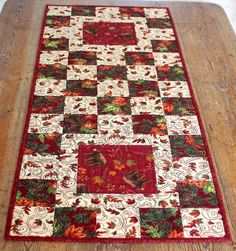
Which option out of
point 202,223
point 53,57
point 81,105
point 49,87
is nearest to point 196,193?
point 202,223

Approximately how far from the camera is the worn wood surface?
6.33 feet

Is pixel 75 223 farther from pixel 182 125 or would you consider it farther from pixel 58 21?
pixel 58 21

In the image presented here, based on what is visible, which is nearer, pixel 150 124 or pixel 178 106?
pixel 150 124

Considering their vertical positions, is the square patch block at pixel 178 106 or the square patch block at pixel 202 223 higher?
the square patch block at pixel 178 106

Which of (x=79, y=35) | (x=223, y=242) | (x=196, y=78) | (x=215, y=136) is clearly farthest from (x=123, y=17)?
(x=223, y=242)

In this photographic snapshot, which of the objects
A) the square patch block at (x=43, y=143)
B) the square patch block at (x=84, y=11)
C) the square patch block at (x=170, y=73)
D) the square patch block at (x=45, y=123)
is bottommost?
the square patch block at (x=43, y=143)

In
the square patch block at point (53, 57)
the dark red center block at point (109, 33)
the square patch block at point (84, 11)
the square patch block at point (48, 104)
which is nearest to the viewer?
the square patch block at point (48, 104)

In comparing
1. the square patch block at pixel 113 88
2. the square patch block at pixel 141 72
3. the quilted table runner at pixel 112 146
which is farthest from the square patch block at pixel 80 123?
the square patch block at pixel 141 72

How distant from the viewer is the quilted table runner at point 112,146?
6.33 feet

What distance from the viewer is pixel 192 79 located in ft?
9.11

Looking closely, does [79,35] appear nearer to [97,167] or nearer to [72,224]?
[97,167]

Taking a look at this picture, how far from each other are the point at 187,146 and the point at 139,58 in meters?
0.85

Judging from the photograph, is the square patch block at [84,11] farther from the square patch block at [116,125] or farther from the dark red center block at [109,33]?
the square patch block at [116,125]

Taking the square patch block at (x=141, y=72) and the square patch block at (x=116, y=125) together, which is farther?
the square patch block at (x=141, y=72)
